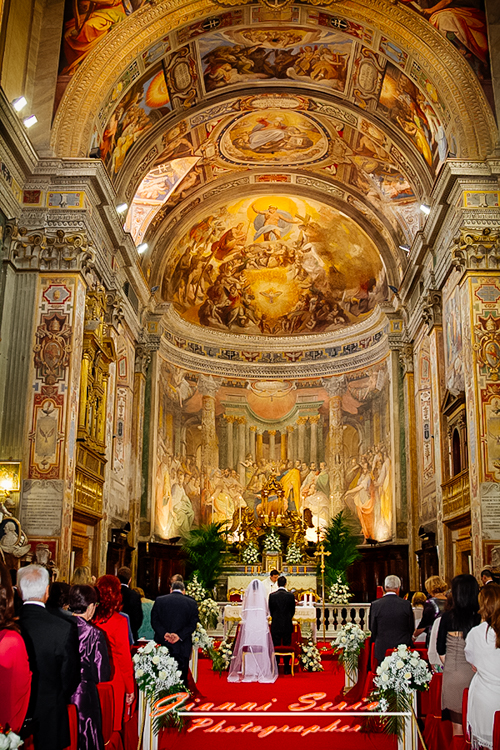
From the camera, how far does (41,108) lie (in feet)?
57.1

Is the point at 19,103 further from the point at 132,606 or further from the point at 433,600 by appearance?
the point at 433,600

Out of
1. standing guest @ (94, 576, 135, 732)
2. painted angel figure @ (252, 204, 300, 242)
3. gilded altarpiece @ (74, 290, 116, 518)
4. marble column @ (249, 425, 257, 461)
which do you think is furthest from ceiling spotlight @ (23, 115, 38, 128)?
marble column @ (249, 425, 257, 461)

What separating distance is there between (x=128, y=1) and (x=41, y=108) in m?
3.28

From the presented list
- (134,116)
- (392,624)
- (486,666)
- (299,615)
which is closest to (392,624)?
(392,624)

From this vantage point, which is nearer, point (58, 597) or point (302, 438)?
point (58, 597)

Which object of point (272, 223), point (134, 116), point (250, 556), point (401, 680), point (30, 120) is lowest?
point (401, 680)

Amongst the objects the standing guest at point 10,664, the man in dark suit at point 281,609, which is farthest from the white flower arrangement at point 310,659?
the standing guest at point 10,664

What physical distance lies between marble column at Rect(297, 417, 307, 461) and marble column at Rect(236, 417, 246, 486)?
2075 millimetres

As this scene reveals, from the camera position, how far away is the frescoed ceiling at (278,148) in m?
18.6

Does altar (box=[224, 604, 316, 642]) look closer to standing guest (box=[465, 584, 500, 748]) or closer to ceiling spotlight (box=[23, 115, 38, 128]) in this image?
standing guest (box=[465, 584, 500, 748])

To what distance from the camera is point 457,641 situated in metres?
6.90

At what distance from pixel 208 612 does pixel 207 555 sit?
6.94 m

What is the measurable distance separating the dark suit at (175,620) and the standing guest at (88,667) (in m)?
2.96

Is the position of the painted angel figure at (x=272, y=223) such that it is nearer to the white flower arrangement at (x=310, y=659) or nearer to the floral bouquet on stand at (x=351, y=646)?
the white flower arrangement at (x=310, y=659)
